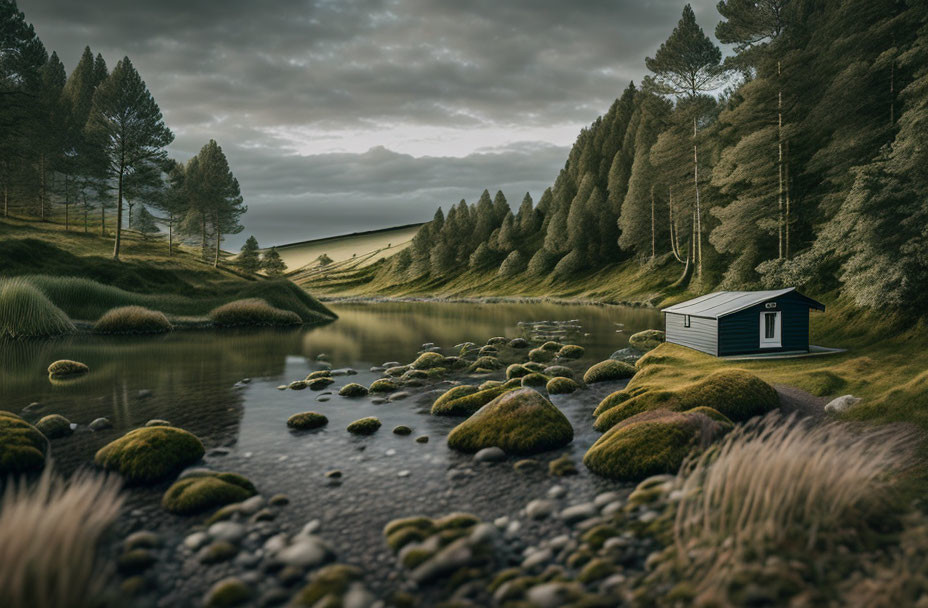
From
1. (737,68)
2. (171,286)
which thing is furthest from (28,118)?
(737,68)

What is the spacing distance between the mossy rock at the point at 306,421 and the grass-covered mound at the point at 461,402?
3151mm

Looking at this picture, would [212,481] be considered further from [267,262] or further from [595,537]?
[267,262]

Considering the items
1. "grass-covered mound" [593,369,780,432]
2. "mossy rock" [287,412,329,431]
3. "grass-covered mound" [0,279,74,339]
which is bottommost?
"mossy rock" [287,412,329,431]

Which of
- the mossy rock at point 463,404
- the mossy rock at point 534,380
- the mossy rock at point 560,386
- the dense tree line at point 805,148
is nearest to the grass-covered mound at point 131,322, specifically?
the mossy rock at point 463,404

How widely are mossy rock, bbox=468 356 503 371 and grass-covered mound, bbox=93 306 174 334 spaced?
2396 centimetres

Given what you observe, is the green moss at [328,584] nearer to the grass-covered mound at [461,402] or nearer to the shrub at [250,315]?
the grass-covered mound at [461,402]

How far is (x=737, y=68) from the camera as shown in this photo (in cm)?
4053

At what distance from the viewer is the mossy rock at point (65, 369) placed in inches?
704

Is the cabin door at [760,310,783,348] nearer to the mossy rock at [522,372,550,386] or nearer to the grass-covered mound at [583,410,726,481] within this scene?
the mossy rock at [522,372,550,386]

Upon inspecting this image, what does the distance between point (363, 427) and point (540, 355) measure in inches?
539

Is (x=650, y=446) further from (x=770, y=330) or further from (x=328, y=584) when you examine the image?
(x=770, y=330)

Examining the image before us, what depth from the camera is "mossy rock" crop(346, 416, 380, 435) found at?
1202 centimetres

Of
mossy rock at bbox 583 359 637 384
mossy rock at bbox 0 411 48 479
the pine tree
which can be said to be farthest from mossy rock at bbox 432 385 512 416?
the pine tree

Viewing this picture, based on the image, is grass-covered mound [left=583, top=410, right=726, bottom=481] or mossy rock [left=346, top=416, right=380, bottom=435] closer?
grass-covered mound [left=583, top=410, right=726, bottom=481]
